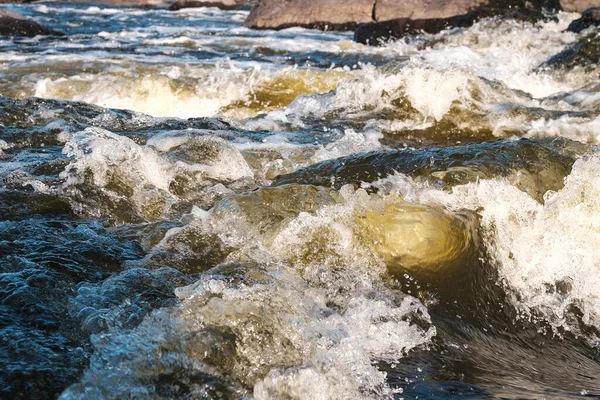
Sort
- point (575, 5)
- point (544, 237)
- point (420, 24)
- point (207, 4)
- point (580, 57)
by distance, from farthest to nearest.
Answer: point (207, 4)
point (575, 5)
point (420, 24)
point (580, 57)
point (544, 237)

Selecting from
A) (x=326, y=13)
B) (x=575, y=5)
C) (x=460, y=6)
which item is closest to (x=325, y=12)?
(x=326, y=13)

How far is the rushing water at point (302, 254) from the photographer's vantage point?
217 centimetres

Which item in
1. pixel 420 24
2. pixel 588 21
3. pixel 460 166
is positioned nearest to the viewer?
pixel 460 166

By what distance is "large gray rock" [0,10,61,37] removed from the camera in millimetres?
12633

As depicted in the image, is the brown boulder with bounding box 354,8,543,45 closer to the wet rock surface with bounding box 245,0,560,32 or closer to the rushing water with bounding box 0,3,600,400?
the wet rock surface with bounding box 245,0,560,32

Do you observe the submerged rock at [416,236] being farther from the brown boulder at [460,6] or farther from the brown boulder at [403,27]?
the brown boulder at [460,6]

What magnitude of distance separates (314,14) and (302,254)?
1326cm

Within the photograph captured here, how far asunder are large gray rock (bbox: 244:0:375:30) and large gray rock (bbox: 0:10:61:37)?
4578 millimetres

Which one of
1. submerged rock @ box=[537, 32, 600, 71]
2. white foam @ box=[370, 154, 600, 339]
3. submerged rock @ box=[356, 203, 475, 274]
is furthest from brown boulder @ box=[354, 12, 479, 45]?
submerged rock @ box=[356, 203, 475, 274]

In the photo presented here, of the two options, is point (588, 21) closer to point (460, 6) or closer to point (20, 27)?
point (460, 6)

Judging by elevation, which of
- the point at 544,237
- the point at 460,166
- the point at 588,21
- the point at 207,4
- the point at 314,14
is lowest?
the point at 207,4

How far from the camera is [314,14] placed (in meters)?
15.4

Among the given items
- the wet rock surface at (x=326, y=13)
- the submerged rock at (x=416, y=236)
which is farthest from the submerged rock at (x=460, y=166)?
the wet rock surface at (x=326, y=13)

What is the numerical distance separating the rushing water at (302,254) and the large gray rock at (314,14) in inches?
397
